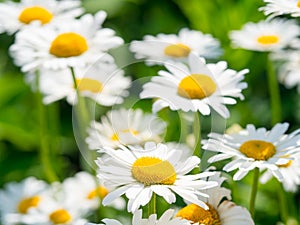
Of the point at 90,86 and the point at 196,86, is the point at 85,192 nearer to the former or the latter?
the point at 90,86

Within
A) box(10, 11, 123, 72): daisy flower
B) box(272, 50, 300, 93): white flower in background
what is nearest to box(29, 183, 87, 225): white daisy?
box(10, 11, 123, 72): daisy flower

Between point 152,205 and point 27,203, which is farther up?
point 152,205

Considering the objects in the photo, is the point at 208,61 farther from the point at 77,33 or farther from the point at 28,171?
the point at 28,171

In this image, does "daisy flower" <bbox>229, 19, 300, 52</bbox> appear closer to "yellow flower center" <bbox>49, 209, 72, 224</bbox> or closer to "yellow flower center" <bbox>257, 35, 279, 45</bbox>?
"yellow flower center" <bbox>257, 35, 279, 45</bbox>

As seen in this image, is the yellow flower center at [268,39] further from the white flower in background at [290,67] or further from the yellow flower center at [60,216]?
the yellow flower center at [60,216]

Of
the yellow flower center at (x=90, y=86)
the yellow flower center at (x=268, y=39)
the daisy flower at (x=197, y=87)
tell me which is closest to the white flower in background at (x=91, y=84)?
the yellow flower center at (x=90, y=86)

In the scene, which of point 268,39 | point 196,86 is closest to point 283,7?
point 196,86
